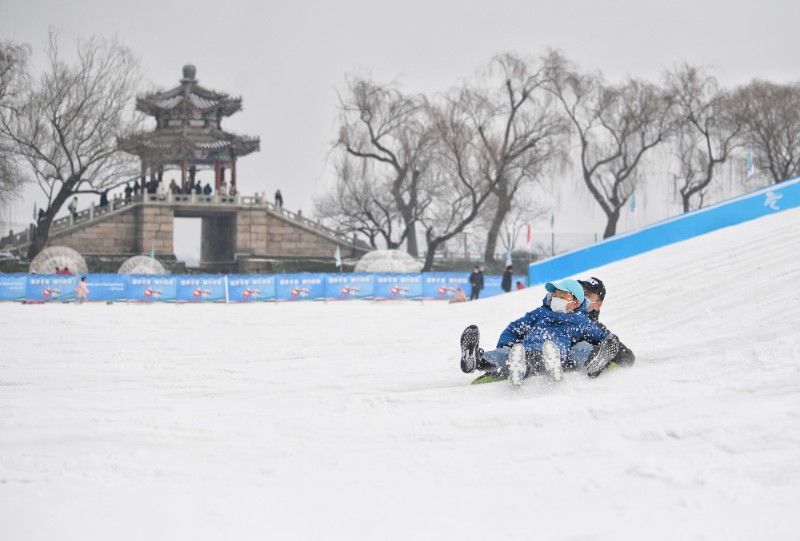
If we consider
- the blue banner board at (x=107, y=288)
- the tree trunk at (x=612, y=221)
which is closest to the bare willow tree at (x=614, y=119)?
the tree trunk at (x=612, y=221)

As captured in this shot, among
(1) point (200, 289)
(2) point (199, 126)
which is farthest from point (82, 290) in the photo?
(2) point (199, 126)

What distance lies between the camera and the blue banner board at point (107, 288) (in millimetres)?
30109

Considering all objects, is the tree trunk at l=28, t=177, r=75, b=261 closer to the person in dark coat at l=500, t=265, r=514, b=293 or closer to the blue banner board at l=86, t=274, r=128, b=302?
the blue banner board at l=86, t=274, r=128, b=302

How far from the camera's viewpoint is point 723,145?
141 ft

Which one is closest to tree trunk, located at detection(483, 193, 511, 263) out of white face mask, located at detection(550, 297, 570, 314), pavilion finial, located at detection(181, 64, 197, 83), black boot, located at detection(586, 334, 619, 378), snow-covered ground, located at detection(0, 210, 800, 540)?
pavilion finial, located at detection(181, 64, 197, 83)

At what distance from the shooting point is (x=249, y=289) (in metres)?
30.8

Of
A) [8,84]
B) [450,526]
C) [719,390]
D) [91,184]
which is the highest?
[8,84]

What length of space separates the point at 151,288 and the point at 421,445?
25.4 meters

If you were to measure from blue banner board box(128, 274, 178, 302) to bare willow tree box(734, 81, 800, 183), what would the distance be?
26.9 meters

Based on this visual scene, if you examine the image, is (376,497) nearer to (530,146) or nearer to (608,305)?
(608,305)

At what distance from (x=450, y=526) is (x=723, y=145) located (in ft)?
136

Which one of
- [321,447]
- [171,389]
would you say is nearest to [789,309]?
[321,447]

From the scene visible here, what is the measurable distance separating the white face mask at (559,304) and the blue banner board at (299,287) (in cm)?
2334

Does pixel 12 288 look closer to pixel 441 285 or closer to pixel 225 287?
pixel 225 287
